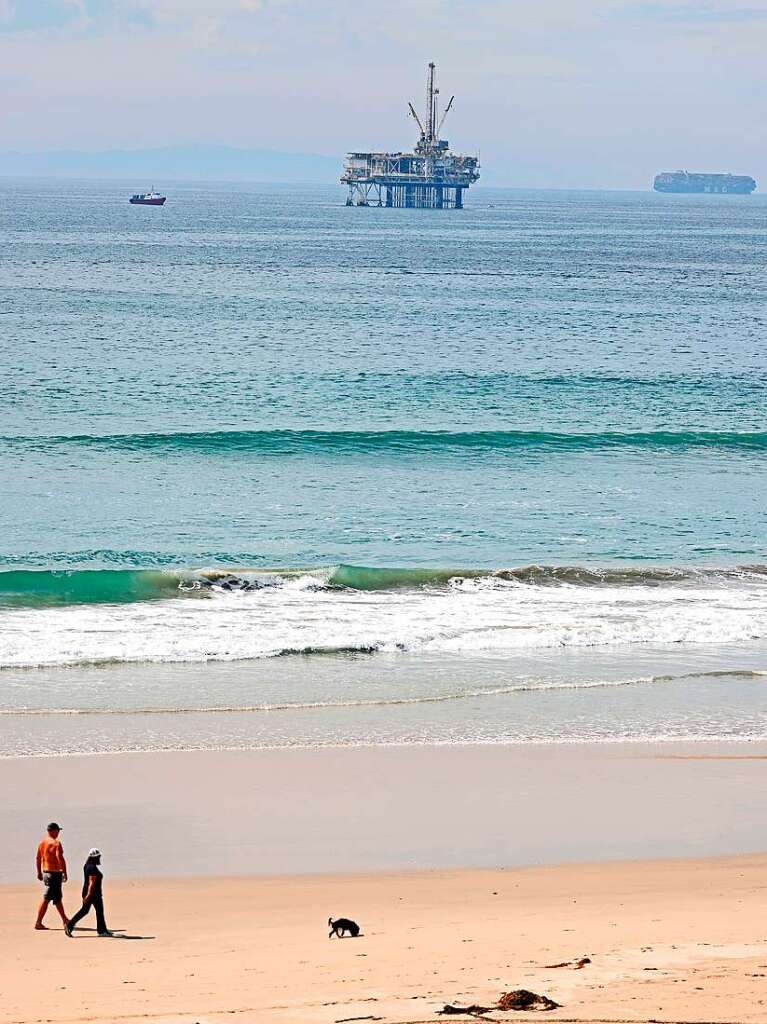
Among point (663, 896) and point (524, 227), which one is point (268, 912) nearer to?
point (663, 896)

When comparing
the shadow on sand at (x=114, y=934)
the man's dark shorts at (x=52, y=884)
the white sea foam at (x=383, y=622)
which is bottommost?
the shadow on sand at (x=114, y=934)

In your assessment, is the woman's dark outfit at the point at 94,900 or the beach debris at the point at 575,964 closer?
the beach debris at the point at 575,964

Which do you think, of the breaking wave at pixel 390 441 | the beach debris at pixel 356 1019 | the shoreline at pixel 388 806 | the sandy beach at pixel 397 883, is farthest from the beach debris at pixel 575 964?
the breaking wave at pixel 390 441

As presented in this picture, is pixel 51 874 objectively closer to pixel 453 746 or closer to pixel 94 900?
pixel 94 900

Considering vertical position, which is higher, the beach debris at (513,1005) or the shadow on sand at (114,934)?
the beach debris at (513,1005)

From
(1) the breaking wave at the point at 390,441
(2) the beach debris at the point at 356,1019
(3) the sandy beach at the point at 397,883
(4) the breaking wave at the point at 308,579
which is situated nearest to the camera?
(2) the beach debris at the point at 356,1019

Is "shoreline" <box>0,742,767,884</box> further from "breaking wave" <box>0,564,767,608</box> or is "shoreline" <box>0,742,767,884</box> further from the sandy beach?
"breaking wave" <box>0,564,767,608</box>

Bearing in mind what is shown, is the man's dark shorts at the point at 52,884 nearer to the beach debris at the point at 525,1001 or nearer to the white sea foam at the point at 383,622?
the beach debris at the point at 525,1001

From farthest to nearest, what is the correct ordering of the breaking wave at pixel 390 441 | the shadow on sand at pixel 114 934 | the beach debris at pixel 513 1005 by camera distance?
Result: the breaking wave at pixel 390 441 → the shadow on sand at pixel 114 934 → the beach debris at pixel 513 1005
